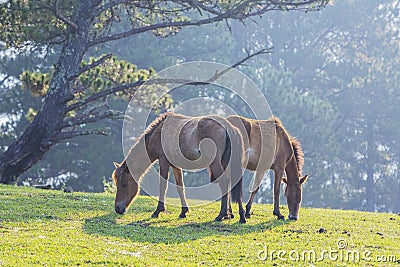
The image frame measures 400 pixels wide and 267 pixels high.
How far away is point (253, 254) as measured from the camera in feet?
22.3

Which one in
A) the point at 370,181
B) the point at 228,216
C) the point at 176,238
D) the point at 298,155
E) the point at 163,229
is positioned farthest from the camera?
the point at 370,181

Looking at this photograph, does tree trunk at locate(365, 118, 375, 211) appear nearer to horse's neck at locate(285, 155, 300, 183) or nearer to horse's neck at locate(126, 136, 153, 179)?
horse's neck at locate(285, 155, 300, 183)

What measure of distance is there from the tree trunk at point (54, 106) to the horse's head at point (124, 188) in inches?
217

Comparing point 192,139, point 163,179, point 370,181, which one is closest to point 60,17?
point 163,179

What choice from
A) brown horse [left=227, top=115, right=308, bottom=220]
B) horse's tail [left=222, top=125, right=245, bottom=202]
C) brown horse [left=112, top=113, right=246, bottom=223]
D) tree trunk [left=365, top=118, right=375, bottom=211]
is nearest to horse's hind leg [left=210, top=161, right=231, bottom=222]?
brown horse [left=112, top=113, right=246, bottom=223]

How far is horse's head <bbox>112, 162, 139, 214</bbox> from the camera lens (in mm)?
10023

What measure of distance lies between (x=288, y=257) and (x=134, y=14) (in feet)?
40.5

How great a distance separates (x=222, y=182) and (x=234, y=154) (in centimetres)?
48

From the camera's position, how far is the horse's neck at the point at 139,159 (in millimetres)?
10312

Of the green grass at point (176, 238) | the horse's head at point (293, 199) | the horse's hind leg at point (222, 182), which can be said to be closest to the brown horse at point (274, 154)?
the horse's head at point (293, 199)

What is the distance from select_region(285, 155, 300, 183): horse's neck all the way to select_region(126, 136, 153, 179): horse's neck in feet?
8.12

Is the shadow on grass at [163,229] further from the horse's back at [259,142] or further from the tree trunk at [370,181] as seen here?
the tree trunk at [370,181]

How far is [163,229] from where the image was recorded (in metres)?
8.51

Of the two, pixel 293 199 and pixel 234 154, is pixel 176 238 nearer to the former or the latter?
pixel 234 154
